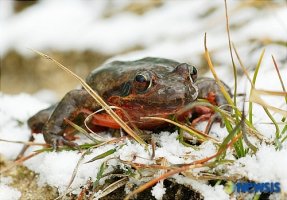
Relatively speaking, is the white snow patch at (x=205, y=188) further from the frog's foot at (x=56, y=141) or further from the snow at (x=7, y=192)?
the snow at (x=7, y=192)

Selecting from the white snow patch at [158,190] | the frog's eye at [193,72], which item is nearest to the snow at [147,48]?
the white snow patch at [158,190]

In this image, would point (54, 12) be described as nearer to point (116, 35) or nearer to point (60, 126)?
point (116, 35)

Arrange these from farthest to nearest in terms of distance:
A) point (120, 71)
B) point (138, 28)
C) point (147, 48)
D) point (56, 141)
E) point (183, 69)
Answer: point (138, 28), point (147, 48), point (120, 71), point (56, 141), point (183, 69)

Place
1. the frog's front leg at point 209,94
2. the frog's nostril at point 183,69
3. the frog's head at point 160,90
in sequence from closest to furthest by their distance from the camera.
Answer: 1. the frog's head at point 160,90
2. the frog's nostril at point 183,69
3. the frog's front leg at point 209,94

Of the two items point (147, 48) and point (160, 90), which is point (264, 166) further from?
point (147, 48)

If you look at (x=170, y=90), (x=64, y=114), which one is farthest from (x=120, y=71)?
(x=170, y=90)

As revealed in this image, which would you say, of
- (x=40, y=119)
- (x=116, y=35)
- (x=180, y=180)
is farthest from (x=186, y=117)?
(x=116, y=35)
